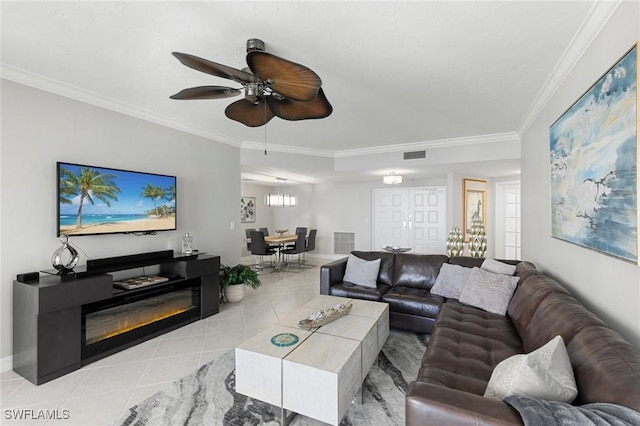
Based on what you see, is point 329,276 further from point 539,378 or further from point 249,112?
point 539,378

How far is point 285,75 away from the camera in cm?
159

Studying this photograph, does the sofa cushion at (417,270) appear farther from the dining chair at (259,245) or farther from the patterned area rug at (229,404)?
the dining chair at (259,245)

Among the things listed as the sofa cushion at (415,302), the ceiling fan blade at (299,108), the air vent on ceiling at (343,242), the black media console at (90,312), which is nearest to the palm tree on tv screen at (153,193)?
the black media console at (90,312)

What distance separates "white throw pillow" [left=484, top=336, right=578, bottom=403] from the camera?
112 centimetres

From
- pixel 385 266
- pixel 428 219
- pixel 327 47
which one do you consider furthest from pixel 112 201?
pixel 428 219

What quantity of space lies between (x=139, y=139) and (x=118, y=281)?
1623mm

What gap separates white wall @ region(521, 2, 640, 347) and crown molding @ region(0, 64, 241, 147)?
4027 millimetres

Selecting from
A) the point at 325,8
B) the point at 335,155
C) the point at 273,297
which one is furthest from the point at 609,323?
the point at 335,155

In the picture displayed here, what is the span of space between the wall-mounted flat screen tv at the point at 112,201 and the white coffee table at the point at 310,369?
7.06ft

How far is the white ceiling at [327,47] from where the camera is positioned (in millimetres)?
1728

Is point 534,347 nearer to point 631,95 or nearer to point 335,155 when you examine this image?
point 631,95

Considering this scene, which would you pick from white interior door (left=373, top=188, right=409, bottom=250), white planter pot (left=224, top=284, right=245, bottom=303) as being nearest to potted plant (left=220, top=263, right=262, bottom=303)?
white planter pot (left=224, top=284, right=245, bottom=303)

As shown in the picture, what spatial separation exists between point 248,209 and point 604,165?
7850 millimetres

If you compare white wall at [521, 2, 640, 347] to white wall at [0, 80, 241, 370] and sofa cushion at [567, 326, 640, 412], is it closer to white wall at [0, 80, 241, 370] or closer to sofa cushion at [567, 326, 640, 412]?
sofa cushion at [567, 326, 640, 412]
